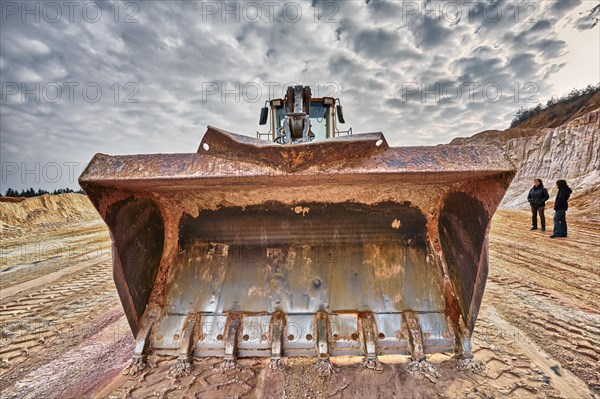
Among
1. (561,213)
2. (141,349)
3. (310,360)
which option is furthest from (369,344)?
(561,213)

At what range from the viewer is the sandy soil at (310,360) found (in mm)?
1391

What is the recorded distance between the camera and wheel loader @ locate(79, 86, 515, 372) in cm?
127

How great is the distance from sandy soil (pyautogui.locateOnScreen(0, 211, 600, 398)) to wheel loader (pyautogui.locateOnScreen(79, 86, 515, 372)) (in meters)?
0.11

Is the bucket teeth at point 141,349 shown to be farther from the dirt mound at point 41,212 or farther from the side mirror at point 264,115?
the dirt mound at point 41,212

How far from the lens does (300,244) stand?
1.86m

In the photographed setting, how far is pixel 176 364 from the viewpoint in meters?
1.50

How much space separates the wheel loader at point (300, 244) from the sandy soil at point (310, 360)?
11 cm

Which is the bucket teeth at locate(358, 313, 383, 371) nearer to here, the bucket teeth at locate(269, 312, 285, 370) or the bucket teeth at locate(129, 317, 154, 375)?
the bucket teeth at locate(269, 312, 285, 370)

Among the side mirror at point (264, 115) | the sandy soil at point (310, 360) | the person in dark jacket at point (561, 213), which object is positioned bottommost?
the sandy soil at point (310, 360)

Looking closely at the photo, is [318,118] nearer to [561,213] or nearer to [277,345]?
[277,345]

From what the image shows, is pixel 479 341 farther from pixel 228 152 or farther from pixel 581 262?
pixel 581 262

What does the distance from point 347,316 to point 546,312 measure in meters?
1.94

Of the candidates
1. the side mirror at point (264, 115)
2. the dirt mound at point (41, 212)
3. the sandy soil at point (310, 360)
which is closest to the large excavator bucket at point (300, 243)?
the sandy soil at point (310, 360)

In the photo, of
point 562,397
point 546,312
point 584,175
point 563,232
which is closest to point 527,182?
point 584,175
